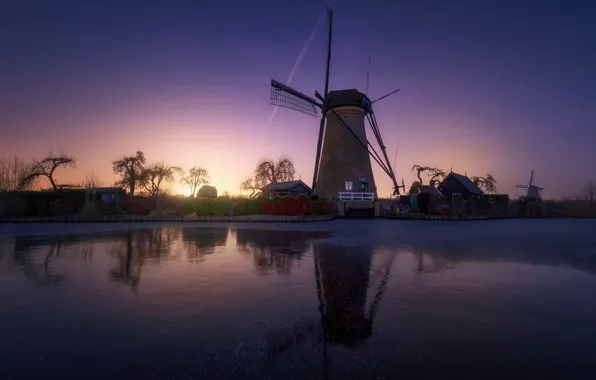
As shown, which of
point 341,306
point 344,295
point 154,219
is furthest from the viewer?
point 154,219

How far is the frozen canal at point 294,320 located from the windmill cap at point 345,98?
31.3m

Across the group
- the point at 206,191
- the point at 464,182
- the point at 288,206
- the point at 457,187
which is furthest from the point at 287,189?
the point at 464,182

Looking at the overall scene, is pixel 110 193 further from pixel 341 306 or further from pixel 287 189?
pixel 341 306

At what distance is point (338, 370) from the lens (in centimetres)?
306

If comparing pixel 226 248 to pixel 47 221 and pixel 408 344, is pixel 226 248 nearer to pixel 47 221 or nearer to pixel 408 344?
pixel 408 344

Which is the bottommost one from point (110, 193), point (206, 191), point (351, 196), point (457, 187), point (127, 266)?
point (127, 266)

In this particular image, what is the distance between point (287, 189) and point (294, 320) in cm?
3673

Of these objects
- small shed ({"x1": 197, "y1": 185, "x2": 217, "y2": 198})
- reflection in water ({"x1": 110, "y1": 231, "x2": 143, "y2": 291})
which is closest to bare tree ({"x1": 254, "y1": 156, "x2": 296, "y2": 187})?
small shed ({"x1": 197, "y1": 185, "x2": 217, "y2": 198})

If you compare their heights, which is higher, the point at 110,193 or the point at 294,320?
the point at 110,193

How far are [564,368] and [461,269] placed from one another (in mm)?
5315

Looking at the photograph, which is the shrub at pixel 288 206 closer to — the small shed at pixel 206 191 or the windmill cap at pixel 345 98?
the windmill cap at pixel 345 98

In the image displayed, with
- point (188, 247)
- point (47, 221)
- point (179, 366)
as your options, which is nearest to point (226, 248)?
point (188, 247)

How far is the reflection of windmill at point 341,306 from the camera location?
3.74m

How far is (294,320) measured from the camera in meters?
4.41
